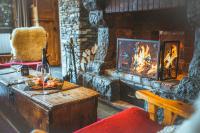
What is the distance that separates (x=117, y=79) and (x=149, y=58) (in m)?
0.58

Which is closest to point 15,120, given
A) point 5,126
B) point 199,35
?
point 5,126

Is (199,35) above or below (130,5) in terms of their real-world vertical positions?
below

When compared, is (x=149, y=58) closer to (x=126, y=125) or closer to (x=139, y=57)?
(x=139, y=57)

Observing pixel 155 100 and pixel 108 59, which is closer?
pixel 155 100

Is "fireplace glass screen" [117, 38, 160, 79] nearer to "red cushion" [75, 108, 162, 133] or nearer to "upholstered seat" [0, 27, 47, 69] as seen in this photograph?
"red cushion" [75, 108, 162, 133]

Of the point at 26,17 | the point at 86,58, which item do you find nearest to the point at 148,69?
the point at 86,58

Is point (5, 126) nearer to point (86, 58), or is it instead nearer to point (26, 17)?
point (86, 58)

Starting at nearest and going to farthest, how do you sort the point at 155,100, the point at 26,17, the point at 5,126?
the point at 155,100, the point at 5,126, the point at 26,17

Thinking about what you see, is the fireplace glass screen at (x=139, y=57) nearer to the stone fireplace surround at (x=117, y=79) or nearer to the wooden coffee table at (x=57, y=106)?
the stone fireplace surround at (x=117, y=79)

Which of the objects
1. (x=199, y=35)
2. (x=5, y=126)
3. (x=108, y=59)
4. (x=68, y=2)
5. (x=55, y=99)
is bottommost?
(x=5, y=126)

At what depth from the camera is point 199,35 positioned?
2096 millimetres

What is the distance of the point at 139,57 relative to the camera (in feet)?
9.80

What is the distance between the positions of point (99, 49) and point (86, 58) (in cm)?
51

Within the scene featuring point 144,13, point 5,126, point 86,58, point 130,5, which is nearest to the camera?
point 5,126
